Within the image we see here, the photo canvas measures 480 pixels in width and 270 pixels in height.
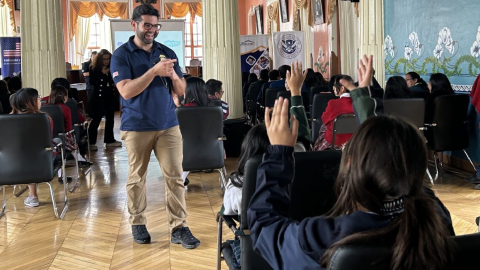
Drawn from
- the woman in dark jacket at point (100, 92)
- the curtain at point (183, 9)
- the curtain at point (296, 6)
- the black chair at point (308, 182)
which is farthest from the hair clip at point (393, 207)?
the curtain at point (183, 9)

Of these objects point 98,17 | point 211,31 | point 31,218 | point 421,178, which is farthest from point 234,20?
point 98,17

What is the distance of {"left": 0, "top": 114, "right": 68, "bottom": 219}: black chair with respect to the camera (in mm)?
4098

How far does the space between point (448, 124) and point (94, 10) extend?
1698 cm

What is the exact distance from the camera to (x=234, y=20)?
24.8ft

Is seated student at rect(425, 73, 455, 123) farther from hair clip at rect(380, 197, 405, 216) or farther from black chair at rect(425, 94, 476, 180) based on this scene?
hair clip at rect(380, 197, 405, 216)

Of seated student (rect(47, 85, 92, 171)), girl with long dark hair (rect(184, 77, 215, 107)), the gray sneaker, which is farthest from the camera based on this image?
seated student (rect(47, 85, 92, 171))

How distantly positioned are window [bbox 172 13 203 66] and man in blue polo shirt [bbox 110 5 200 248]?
1799cm

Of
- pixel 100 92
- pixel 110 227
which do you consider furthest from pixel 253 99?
pixel 110 227

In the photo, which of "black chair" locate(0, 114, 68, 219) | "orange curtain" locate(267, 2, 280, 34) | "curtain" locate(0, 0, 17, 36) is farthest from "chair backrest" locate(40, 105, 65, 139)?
"curtain" locate(0, 0, 17, 36)

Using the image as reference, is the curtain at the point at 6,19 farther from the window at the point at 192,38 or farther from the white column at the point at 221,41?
the white column at the point at 221,41

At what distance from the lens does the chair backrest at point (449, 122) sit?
552 cm

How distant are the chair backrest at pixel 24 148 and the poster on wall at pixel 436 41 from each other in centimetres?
425

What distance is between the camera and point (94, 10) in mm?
20422

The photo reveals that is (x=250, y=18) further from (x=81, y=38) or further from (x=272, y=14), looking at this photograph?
(x=81, y=38)
